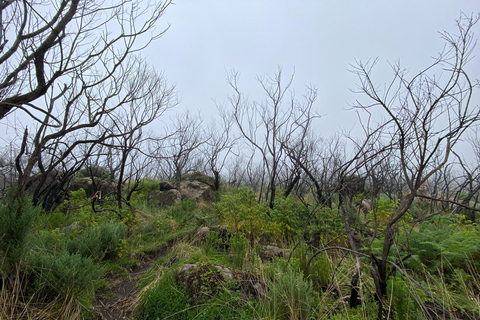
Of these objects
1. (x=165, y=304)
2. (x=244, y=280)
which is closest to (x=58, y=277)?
(x=165, y=304)

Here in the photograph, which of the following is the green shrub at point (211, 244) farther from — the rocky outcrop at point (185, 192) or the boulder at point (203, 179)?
the boulder at point (203, 179)

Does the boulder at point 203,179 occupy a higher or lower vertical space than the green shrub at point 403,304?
higher

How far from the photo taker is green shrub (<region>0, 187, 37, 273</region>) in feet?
8.48

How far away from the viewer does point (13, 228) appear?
2613mm

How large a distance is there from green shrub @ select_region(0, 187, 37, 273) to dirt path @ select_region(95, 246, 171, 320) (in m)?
1.09

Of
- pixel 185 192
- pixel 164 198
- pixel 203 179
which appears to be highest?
pixel 203 179

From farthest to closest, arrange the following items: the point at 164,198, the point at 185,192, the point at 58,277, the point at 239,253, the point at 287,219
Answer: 1. the point at 185,192
2. the point at 164,198
3. the point at 287,219
4. the point at 239,253
5. the point at 58,277

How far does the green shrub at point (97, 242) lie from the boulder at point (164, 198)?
4.98 metres

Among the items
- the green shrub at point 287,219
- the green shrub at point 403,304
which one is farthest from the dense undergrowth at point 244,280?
the green shrub at point 287,219

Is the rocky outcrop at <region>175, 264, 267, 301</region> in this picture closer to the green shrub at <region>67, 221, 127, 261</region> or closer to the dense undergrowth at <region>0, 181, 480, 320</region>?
the dense undergrowth at <region>0, 181, 480, 320</region>

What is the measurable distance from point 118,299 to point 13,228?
161 cm

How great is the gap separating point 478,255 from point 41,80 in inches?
238

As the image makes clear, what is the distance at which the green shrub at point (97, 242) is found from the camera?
400cm

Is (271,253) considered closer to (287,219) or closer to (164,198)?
(287,219)
